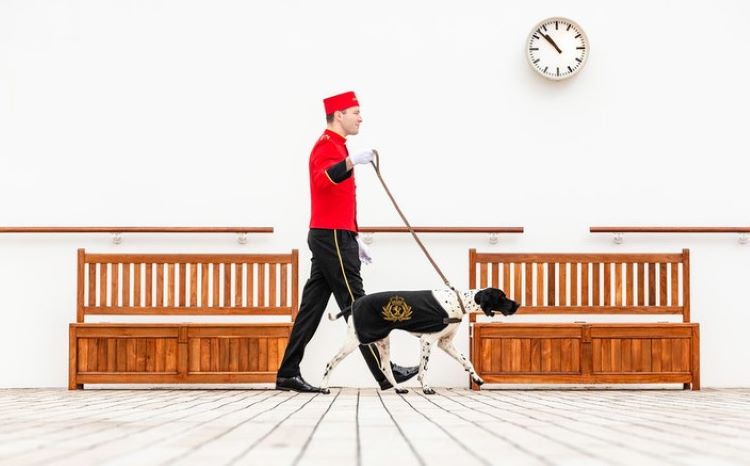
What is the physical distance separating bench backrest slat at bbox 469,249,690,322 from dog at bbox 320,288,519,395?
0.59 meters

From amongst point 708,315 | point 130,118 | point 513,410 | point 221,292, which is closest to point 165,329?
point 221,292

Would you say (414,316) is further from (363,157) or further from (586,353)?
(586,353)

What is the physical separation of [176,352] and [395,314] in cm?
125

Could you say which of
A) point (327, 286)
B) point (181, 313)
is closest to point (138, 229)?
point (181, 313)

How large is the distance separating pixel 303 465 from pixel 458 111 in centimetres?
380

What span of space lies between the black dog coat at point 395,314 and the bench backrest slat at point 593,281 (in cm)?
70

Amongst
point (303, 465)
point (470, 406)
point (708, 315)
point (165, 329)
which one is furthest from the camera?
point (708, 315)

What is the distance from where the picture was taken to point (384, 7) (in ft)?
18.6

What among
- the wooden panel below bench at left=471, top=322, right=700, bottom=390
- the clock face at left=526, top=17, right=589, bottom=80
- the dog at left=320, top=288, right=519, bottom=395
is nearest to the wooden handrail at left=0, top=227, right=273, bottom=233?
the dog at left=320, top=288, right=519, bottom=395

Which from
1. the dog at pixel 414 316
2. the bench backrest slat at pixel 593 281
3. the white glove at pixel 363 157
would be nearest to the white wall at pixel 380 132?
the bench backrest slat at pixel 593 281

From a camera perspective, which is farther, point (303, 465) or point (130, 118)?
point (130, 118)

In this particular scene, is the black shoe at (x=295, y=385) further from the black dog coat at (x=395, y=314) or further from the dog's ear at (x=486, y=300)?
the dog's ear at (x=486, y=300)

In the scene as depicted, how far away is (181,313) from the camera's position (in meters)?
5.27

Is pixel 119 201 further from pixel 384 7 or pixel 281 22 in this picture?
pixel 384 7
